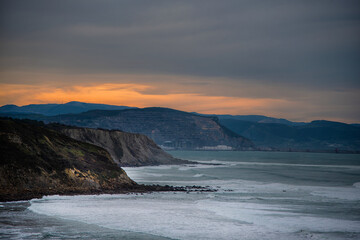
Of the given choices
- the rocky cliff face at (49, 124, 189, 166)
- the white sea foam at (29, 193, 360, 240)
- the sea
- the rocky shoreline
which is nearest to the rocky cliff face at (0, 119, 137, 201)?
the rocky shoreline

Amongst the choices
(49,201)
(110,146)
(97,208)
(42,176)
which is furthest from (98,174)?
(110,146)

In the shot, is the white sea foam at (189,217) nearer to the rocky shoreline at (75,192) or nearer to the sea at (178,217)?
the sea at (178,217)

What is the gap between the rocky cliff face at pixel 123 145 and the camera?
105400 mm

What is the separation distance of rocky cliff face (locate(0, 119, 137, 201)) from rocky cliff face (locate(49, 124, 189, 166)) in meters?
53.9

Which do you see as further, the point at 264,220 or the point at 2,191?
the point at 2,191

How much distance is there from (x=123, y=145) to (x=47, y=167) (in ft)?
245

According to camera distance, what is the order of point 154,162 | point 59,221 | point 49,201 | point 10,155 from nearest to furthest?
point 59,221, point 49,201, point 10,155, point 154,162

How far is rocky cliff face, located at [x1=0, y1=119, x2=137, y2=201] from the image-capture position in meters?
39.1

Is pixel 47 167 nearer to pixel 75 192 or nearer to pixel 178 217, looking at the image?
pixel 75 192

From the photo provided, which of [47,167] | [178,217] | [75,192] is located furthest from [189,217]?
[47,167]

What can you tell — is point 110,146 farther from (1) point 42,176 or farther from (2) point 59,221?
(2) point 59,221

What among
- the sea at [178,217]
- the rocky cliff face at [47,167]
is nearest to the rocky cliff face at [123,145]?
the rocky cliff face at [47,167]

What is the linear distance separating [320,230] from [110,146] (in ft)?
288

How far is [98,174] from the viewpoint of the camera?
151 feet
